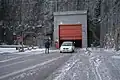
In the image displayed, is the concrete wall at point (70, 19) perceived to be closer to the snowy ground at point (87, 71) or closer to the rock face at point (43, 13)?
the rock face at point (43, 13)

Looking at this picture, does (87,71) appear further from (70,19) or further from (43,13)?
(43,13)

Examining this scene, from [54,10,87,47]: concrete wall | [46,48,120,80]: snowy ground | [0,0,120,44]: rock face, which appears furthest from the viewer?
[0,0,120,44]: rock face

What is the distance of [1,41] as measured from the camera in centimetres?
6394

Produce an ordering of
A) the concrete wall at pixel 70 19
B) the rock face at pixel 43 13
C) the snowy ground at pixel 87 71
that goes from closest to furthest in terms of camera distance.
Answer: the snowy ground at pixel 87 71 < the concrete wall at pixel 70 19 < the rock face at pixel 43 13

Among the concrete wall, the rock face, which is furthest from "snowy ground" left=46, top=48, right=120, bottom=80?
the rock face

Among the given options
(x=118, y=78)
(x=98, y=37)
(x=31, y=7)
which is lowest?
(x=118, y=78)

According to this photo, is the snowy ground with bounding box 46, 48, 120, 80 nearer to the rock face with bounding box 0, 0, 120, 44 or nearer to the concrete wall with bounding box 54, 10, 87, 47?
the concrete wall with bounding box 54, 10, 87, 47

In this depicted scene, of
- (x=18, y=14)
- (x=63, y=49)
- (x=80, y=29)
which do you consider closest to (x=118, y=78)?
(x=63, y=49)

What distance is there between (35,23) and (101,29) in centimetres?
1708

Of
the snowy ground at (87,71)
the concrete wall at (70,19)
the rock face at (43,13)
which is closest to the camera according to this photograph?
the snowy ground at (87,71)

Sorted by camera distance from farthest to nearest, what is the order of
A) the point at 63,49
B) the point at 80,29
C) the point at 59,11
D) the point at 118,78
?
the point at 59,11
the point at 80,29
the point at 63,49
the point at 118,78

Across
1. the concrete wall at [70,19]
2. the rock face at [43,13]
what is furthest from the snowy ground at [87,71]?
the rock face at [43,13]

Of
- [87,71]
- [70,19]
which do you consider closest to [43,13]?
[70,19]

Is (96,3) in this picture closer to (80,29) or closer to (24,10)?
(80,29)
